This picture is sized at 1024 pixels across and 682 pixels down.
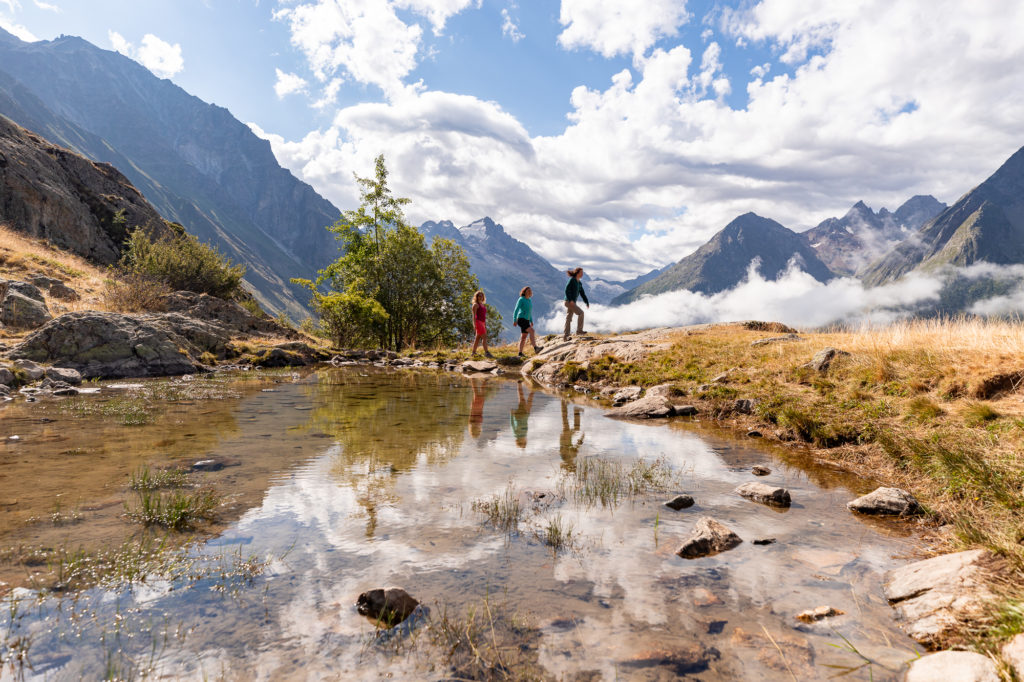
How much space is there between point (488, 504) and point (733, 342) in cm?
1726

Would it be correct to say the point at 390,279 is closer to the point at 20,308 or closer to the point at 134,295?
the point at 134,295

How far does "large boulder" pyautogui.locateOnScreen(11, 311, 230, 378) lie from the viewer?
61.8ft

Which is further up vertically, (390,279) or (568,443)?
(390,279)

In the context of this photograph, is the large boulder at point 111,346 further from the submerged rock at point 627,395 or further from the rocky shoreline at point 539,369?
the submerged rock at point 627,395

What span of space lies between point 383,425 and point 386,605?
27.6 ft

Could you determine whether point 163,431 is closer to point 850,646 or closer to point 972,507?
point 850,646

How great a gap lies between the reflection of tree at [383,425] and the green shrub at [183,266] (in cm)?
2065

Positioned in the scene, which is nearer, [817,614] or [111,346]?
[817,614]

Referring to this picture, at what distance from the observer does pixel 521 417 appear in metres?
14.3

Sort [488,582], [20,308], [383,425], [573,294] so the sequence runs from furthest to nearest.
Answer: [573,294]
[20,308]
[383,425]
[488,582]

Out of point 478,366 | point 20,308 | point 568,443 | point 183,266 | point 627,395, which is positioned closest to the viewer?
point 568,443

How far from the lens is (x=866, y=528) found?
655 centimetres

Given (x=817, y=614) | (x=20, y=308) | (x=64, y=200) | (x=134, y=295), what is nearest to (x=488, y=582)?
(x=817, y=614)

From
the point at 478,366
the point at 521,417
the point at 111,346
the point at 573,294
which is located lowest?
the point at 521,417
